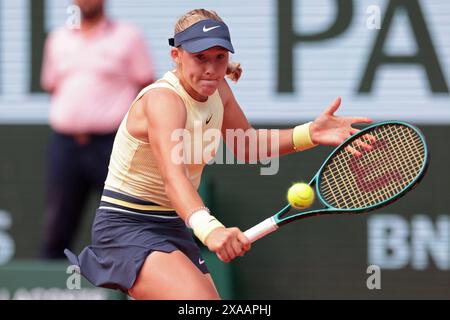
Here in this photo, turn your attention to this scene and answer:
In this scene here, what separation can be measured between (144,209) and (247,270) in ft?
11.7

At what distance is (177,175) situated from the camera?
12.4ft

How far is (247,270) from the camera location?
7.59 metres

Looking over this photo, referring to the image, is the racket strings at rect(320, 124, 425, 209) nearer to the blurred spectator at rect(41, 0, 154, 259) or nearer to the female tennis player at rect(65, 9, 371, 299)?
the female tennis player at rect(65, 9, 371, 299)

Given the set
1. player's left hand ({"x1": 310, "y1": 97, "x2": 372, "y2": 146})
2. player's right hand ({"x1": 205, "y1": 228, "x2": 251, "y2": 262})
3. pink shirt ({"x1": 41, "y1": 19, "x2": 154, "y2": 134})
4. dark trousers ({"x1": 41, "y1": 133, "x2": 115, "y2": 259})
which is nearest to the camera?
player's right hand ({"x1": 205, "y1": 228, "x2": 251, "y2": 262})

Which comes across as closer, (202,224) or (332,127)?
(202,224)

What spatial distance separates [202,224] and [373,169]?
93 cm

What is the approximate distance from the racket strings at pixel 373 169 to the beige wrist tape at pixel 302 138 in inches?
6.3

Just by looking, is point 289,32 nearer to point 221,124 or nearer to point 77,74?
point 77,74

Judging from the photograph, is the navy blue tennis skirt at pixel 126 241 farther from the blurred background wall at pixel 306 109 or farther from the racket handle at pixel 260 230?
the blurred background wall at pixel 306 109

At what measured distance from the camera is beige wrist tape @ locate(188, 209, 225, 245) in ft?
12.1

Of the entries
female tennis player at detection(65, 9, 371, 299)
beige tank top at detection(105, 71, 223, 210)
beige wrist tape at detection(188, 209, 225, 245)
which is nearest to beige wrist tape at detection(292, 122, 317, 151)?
female tennis player at detection(65, 9, 371, 299)

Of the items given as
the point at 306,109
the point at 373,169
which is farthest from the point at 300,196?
the point at 306,109

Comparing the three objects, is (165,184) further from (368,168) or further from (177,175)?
(368,168)

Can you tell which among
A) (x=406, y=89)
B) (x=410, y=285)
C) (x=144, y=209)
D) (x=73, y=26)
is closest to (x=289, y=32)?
(x=406, y=89)
